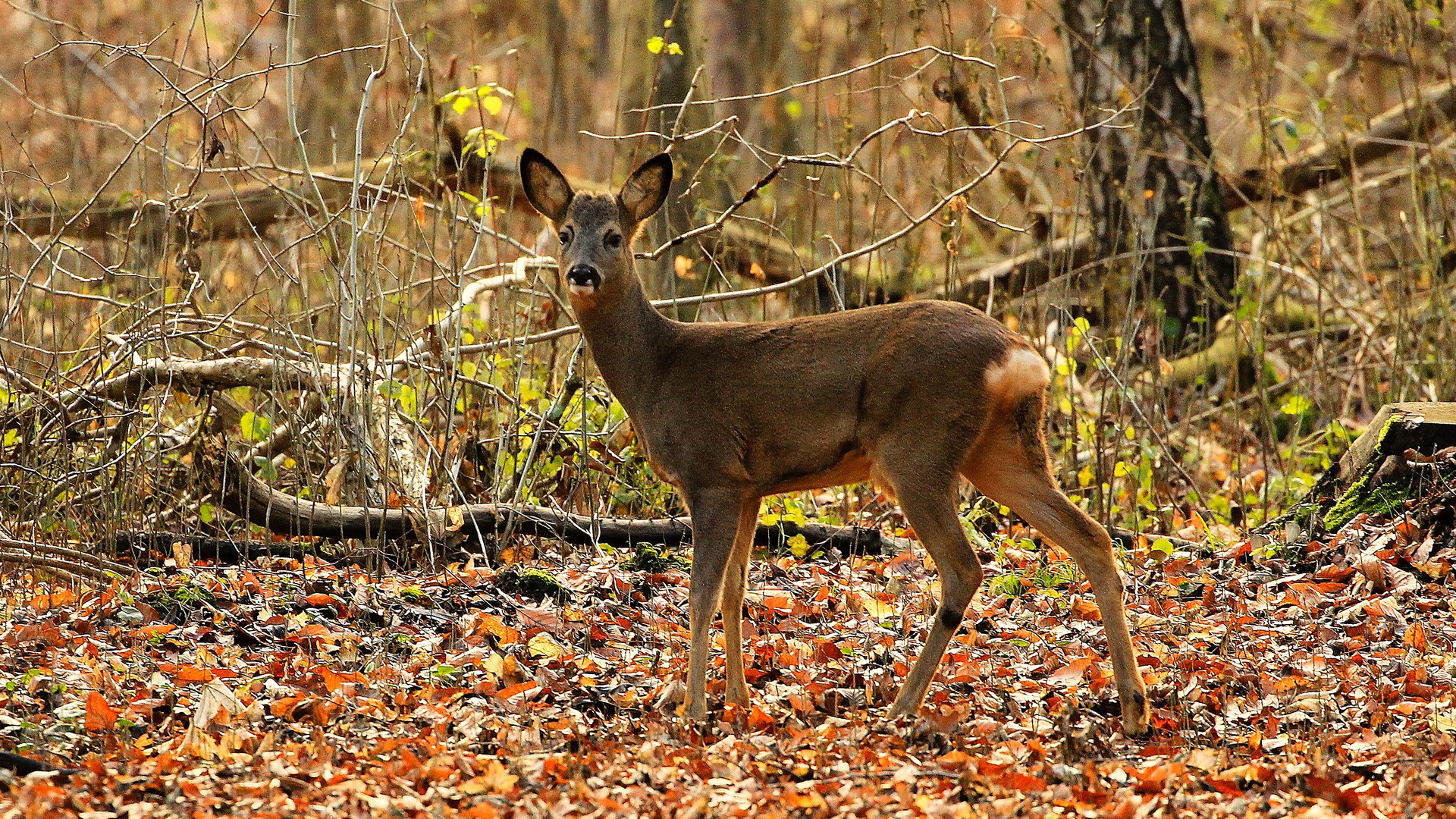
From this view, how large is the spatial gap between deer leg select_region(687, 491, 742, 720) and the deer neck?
584mm

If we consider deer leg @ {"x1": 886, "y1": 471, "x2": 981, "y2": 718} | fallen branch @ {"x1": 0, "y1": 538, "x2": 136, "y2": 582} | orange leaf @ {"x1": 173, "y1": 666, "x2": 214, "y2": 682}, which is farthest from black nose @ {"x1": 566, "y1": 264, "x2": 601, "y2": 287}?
fallen branch @ {"x1": 0, "y1": 538, "x2": 136, "y2": 582}

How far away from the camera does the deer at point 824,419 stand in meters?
5.08

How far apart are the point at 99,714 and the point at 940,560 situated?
2854 millimetres

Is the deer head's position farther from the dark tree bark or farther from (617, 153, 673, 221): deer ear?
the dark tree bark

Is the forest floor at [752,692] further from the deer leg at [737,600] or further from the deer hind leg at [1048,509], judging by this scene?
Result: the deer hind leg at [1048,509]

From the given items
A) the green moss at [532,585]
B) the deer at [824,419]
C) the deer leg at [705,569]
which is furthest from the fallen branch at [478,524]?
the deer leg at [705,569]

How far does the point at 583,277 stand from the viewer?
18.1 feet

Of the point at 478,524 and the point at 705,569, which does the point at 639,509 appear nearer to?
the point at 478,524

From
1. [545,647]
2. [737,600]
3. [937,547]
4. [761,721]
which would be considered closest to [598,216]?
[737,600]

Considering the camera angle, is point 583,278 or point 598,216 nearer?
point 583,278

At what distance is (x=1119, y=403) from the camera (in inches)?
327

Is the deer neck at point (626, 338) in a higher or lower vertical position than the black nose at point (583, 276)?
lower

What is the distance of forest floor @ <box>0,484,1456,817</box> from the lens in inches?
167

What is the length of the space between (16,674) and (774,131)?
1331 centimetres
